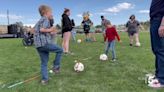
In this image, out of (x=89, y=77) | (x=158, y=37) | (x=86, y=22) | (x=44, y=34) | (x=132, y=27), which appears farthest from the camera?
(x=86, y=22)

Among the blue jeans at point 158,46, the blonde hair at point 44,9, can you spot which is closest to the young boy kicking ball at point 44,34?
the blonde hair at point 44,9

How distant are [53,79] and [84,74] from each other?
2.87 feet

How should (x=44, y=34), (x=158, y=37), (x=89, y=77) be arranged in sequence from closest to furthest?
(x=158, y=37)
(x=44, y=34)
(x=89, y=77)

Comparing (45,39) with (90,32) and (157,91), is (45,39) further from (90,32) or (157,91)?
(90,32)

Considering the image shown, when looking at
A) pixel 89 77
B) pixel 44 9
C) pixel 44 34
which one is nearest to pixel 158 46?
pixel 89 77

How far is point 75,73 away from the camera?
7.22 m

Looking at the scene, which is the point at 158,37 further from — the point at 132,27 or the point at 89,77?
the point at 132,27

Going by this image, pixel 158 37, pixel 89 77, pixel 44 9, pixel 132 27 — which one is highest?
pixel 44 9

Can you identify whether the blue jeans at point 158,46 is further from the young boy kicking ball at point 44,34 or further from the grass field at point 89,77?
the young boy kicking ball at point 44,34

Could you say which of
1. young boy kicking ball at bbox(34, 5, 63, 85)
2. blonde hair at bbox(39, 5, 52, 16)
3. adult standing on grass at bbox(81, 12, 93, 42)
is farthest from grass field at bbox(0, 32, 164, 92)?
adult standing on grass at bbox(81, 12, 93, 42)

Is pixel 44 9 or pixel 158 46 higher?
pixel 44 9

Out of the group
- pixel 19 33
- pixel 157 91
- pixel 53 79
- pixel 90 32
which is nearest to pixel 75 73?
pixel 53 79

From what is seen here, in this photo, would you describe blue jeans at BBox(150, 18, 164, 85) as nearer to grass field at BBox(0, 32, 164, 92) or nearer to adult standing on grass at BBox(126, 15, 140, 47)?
grass field at BBox(0, 32, 164, 92)

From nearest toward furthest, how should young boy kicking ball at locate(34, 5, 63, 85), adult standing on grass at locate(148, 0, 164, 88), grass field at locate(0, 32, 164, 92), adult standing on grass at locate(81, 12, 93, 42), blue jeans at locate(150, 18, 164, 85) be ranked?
adult standing on grass at locate(148, 0, 164, 88) < blue jeans at locate(150, 18, 164, 85) < grass field at locate(0, 32, 164, 92) < young boy kicking ball at locate(34, 5, 63, 85) < adult standing on grass at locate(81, 12, 93, 42)
